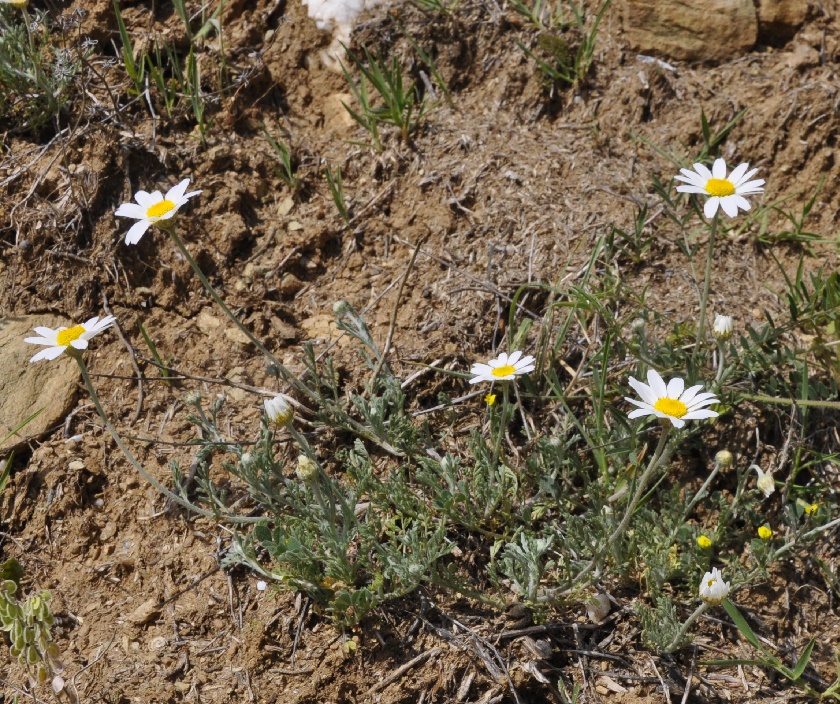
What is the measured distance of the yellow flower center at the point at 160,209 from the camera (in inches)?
96.6

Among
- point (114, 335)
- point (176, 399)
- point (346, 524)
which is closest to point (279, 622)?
point (346, 524)

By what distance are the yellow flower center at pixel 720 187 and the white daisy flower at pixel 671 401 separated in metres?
0.70

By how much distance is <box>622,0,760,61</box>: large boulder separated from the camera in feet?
12.6

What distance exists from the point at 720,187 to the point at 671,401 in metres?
0.82

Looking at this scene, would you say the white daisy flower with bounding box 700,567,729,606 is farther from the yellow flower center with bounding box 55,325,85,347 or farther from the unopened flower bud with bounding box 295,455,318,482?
the yellow flower center with bounding box 55,325,85,347

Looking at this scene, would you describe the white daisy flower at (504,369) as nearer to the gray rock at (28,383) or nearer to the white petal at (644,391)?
the white petal at (644,391)

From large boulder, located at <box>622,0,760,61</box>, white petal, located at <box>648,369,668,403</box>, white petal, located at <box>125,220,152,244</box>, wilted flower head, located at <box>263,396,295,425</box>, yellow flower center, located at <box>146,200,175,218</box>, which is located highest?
yellow flower center, located at <box>146,200,175,218</box>

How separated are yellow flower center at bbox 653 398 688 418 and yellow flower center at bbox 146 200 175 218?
4.92ft

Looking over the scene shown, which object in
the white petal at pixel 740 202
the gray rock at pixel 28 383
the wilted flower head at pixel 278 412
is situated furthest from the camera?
the gray rock at pixel 28 383

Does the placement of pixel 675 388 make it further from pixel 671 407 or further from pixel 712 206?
pixel 712 206

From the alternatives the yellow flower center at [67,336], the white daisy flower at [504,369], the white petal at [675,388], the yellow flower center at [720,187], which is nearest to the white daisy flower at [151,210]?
the yellow flower center at [67,336]

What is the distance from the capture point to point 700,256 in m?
3.45

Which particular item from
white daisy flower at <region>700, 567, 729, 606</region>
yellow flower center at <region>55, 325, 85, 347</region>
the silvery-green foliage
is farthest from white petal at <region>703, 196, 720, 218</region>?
the silvery-green foliage

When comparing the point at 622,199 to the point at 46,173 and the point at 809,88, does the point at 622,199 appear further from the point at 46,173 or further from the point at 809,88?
the point at 46,173
